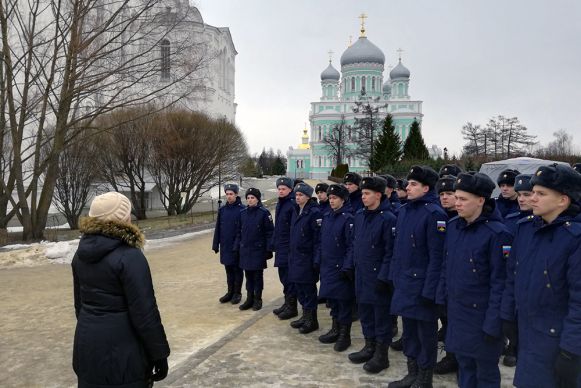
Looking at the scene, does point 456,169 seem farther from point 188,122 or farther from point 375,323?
point 188,122

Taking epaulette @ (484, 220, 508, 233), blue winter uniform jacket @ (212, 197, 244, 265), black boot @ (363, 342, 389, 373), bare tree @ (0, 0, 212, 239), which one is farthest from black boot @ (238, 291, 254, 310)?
bare tree @ (0, 0, 212, 239)

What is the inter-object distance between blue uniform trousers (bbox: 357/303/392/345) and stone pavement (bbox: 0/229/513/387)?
36 centimetres

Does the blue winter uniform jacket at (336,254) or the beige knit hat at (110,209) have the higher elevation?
the beige knit hat at (110,209)

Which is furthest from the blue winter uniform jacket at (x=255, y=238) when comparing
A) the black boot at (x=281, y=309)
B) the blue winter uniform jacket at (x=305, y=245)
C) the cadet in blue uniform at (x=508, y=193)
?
the cadet in blue uniform at (x=508, y=193)

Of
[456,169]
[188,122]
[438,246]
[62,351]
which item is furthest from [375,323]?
[188,122]

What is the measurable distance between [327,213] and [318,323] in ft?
5.70

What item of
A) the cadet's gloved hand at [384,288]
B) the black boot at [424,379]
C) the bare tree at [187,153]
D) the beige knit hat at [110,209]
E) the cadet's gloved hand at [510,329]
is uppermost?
the bare tree at [187,153]

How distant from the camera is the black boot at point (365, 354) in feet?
17.5

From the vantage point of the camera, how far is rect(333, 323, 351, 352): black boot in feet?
18.9

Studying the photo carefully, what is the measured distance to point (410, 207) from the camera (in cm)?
466

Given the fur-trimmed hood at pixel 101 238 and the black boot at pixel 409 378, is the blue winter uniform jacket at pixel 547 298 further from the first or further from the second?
the fur-trimmed hood at pixel 101 238

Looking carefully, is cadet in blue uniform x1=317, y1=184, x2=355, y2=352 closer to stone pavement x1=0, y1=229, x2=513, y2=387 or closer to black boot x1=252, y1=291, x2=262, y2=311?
stone pavement x1=0, y1=229, x2=513, y2=387

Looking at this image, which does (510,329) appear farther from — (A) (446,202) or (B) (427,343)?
(A) (446,202)

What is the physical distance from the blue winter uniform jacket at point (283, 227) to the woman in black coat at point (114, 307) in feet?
13.6
